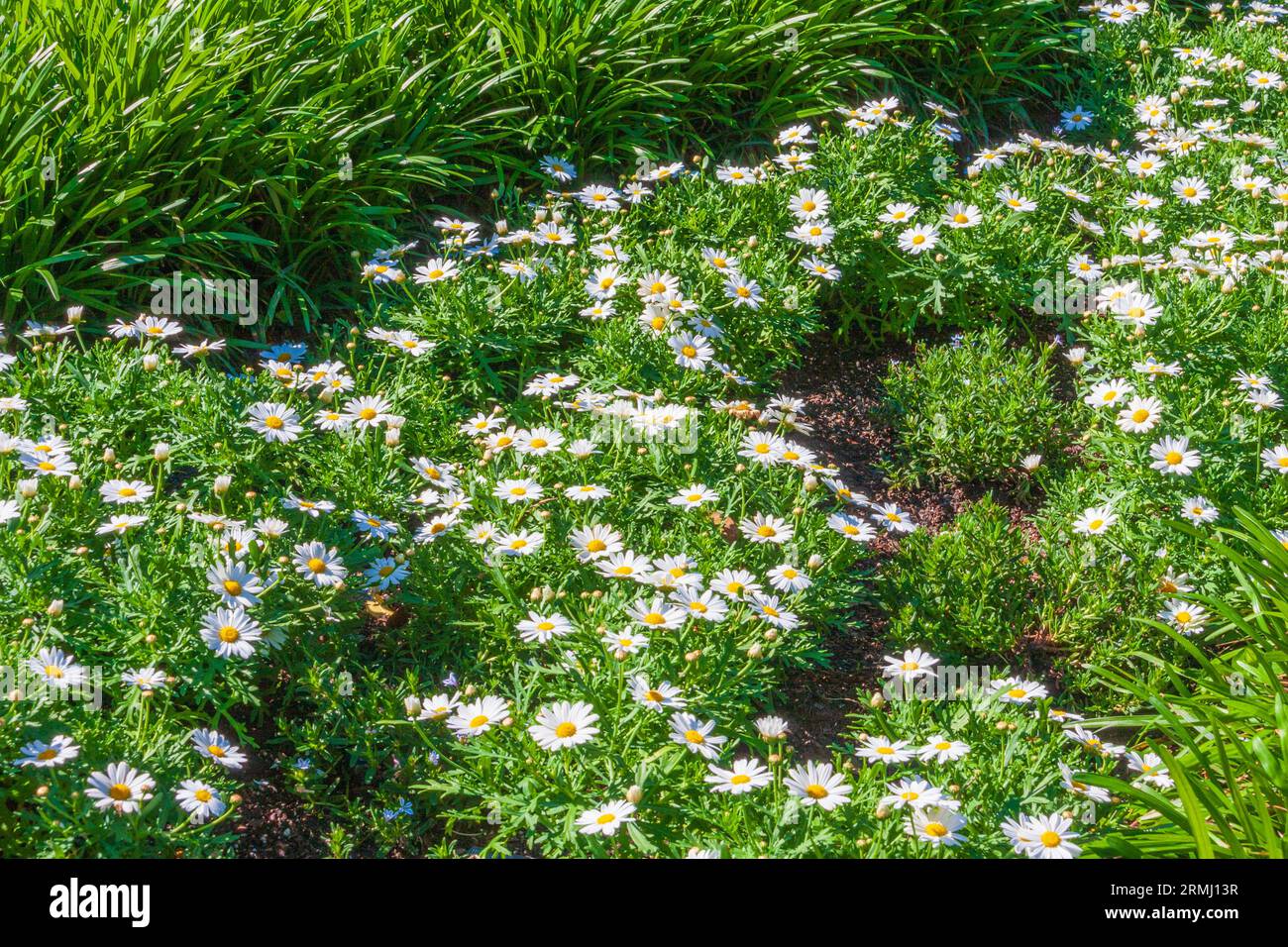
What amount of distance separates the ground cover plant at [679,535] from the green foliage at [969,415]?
0.06ft

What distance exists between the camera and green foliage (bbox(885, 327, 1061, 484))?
4270 millimetres

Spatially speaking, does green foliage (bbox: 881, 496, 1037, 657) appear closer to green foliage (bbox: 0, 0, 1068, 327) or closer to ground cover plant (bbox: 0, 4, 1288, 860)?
ground cover plant (bbox: 0, 4, 1288, 860)

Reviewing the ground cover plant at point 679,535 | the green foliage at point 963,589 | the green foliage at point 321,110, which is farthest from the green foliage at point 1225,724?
Result: the green foliage at point 321,110

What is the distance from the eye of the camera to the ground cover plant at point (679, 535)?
2.72 metres

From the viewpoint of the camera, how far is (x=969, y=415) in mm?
4320

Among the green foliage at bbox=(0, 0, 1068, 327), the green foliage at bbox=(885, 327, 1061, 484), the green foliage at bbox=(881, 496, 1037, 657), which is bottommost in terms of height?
the green foliage at bbox=(881, 496, 1037, 657)

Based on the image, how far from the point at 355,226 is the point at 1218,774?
3483 millimetres

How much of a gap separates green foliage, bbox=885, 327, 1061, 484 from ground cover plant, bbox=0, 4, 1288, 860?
0.02 m

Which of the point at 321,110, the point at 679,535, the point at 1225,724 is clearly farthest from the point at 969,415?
the point at 321,110

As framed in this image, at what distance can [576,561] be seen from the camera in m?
3.35

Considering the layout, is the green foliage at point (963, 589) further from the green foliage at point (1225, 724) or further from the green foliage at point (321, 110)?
the green foliage at point (321, 110)

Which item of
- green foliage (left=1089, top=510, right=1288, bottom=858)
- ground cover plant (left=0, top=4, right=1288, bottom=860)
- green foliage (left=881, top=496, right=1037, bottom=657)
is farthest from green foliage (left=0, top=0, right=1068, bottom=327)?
green foliage (left=1089, top=510, right=1288, bottom=858)

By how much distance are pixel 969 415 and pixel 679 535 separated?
144cm

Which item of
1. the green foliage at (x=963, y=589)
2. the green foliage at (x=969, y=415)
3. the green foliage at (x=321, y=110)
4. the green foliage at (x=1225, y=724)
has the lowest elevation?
the green foliage at (x=1225, y=724)
